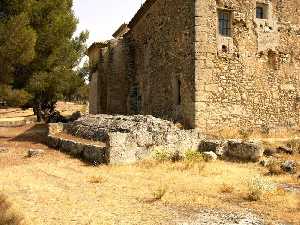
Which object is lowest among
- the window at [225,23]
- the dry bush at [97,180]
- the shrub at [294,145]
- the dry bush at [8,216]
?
the dry bush at [97,180]

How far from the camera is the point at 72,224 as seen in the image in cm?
645

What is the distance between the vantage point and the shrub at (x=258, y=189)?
8.12m

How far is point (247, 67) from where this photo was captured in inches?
639

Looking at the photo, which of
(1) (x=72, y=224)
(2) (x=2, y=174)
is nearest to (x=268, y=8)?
(2) (x=2, y=174)

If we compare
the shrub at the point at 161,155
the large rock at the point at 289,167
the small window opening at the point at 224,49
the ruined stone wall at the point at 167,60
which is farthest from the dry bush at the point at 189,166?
the small window opening at the point at 224,49

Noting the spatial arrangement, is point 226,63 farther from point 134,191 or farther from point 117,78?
point 117,78

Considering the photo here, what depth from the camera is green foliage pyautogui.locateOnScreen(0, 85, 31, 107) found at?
17047 millimetres

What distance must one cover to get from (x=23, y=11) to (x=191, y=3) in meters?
7.91

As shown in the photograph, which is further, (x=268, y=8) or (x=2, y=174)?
(x=268, y=8)

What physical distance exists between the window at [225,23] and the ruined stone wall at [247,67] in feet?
0.56

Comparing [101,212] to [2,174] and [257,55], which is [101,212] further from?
[257,55]

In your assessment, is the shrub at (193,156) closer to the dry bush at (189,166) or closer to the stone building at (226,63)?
the dry bush at (189,166)

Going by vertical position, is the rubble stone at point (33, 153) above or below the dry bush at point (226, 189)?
above

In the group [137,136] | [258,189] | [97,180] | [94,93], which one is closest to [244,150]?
[137,136]
